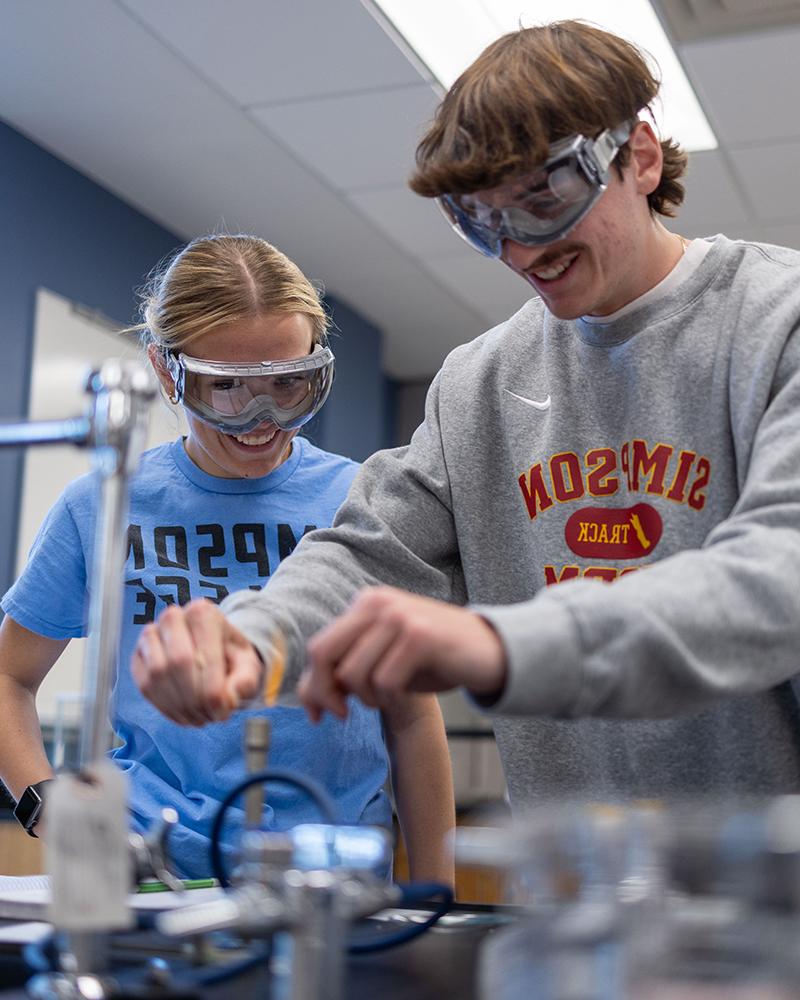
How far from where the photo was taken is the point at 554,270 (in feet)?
4.18

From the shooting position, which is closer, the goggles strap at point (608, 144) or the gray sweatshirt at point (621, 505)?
the gray sweatshirt at point (621, 505)

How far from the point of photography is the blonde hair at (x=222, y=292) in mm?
1744

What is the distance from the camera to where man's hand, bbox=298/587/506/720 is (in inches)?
34.0

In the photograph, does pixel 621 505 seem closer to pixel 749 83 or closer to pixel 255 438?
pixel 255 438

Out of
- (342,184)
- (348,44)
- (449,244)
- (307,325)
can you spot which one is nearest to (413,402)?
(449,244)

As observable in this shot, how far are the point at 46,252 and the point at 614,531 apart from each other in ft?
10.6

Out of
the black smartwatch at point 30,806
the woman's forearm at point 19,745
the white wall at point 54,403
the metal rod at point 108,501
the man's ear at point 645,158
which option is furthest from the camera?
the white wall at point 54,403

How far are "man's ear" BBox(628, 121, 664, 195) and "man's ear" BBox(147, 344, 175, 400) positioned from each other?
0.75m

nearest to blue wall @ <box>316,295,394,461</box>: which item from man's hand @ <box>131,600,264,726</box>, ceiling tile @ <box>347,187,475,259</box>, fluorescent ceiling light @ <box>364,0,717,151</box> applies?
ceiling tile @ <box>347,187,475,259</box>

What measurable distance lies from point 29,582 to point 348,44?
81.9 inches

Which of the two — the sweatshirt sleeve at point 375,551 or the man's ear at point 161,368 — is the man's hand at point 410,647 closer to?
the sweatshirt sleeve at point 375,551

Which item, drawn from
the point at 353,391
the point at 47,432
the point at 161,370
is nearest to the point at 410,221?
the point at 353,391

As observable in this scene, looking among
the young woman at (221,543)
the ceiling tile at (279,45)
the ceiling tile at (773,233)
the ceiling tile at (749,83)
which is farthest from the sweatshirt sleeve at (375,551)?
the ceiling tile at (773,233)

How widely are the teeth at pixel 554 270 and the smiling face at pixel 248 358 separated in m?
0.52
